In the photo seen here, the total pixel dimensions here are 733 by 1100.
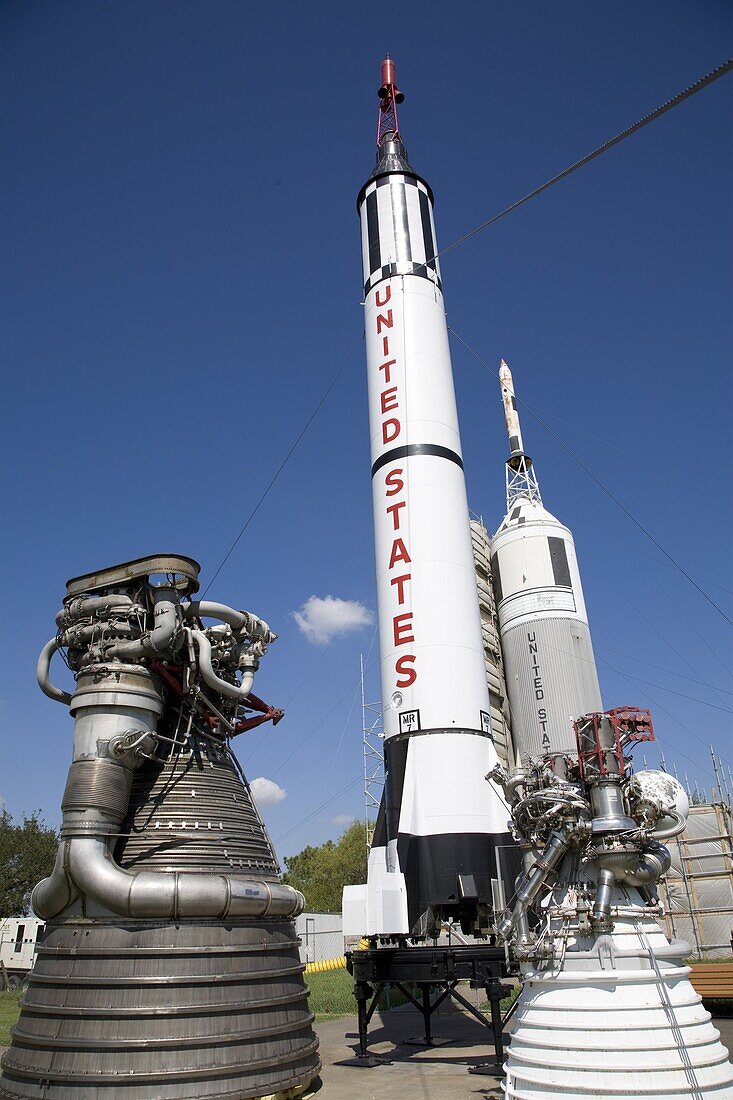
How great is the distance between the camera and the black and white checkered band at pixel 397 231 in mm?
21625

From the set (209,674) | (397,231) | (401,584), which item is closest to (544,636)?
(401,584)

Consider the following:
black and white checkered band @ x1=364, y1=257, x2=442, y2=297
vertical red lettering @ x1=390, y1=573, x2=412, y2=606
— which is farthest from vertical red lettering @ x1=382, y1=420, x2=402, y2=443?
black and white checkered band @ x1=364, y1=257, x2=442, y2=297

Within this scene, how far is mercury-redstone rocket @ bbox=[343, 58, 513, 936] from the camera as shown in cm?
1501

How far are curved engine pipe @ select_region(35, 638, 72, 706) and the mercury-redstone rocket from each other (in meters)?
7.29

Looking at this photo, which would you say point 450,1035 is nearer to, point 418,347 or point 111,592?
point 111,592

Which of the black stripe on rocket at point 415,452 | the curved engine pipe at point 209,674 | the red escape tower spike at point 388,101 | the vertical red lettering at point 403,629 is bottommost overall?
the curved engine pipe at point 209,674

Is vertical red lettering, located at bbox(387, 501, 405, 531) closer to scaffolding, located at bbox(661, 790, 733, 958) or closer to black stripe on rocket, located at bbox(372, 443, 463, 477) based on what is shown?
black stripe on rocket, located at bbox(372, 443, 463, 477)

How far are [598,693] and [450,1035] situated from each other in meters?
11.3

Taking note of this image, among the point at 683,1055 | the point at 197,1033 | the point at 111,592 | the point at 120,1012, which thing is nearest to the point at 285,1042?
the point at 197,1033

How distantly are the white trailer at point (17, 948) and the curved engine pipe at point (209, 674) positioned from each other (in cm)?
2879

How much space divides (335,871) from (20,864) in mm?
24189

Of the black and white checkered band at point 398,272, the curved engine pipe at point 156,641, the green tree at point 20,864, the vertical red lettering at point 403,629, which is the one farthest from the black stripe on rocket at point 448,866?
the green tree at point 20,864

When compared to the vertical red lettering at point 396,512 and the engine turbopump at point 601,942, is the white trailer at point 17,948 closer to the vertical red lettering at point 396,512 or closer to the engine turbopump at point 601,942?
the vertical red lettering at point 396,512

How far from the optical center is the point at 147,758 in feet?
37.7
